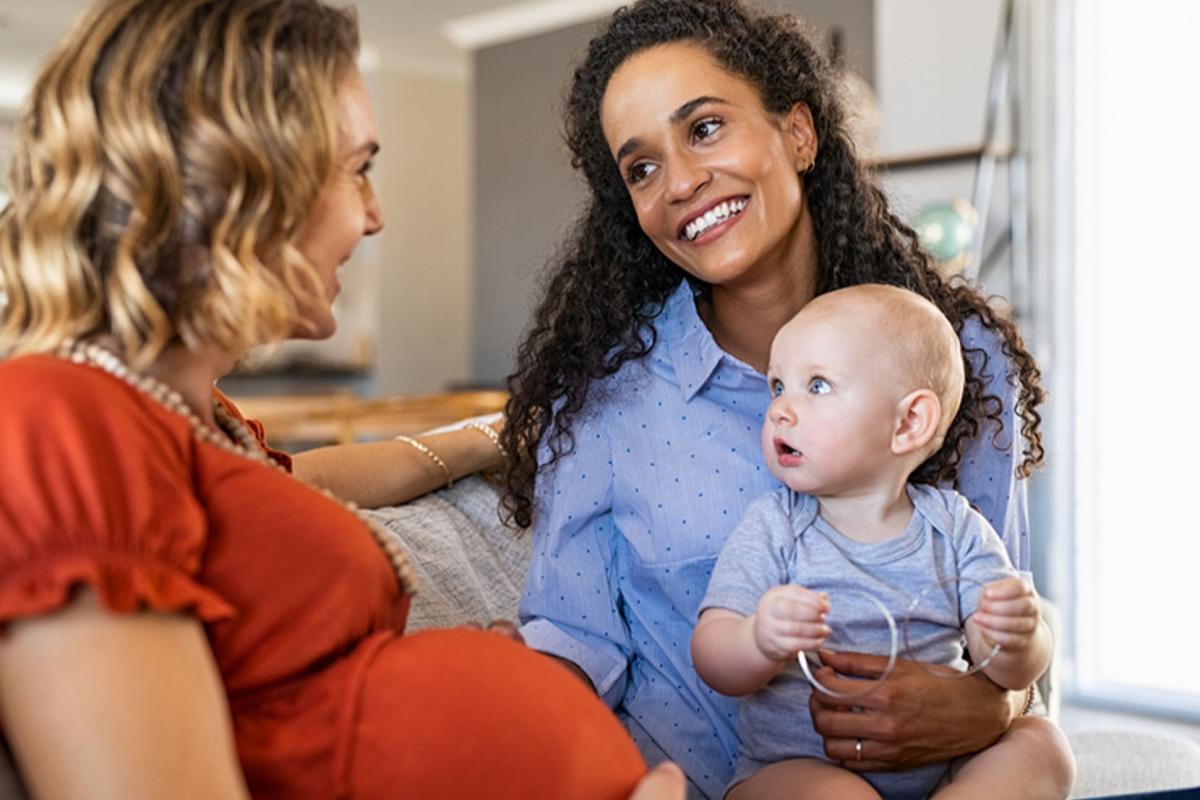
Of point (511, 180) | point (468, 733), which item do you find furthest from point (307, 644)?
point (511, 180)

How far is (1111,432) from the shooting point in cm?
407

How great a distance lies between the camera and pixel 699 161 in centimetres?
165

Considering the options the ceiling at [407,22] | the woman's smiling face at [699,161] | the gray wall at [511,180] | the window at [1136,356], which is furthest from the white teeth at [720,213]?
the gray wall at [511,180]

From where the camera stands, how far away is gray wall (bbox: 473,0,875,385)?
25.6ft

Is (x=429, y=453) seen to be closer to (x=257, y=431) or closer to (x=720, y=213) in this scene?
(x=257, y=431)

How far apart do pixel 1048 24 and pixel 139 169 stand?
152 inches

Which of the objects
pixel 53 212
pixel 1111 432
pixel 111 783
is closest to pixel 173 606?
pixel 111 783

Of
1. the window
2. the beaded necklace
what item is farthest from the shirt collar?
the window

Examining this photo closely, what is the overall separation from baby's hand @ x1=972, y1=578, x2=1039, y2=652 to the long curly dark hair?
0.36 meters

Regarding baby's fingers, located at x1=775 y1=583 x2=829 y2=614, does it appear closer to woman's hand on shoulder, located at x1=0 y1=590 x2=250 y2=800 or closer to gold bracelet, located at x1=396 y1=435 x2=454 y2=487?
woman's hand on shoulder, located at x1=0 y1=590 x2=250 y2=800

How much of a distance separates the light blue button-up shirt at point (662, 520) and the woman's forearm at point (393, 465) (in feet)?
0.61

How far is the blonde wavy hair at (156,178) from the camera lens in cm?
92

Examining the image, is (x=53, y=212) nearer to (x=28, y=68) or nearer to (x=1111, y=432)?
(x=1111, y=432)

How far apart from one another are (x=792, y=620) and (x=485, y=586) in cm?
74
